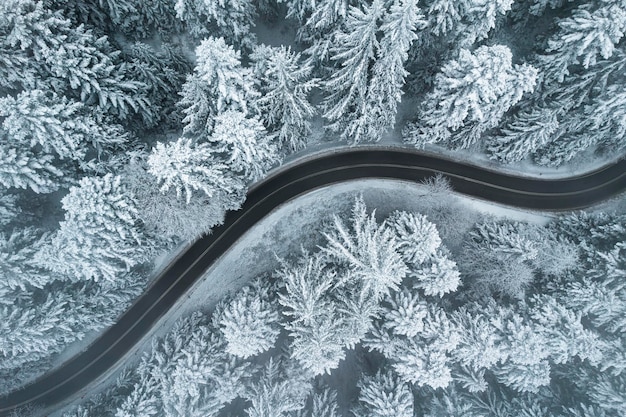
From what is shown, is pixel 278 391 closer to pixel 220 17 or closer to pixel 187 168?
pixel 187 168

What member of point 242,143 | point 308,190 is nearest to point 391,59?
point 242,143

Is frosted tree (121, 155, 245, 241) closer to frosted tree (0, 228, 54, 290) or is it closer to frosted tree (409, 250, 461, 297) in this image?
frosted tree (0, 228, 54, 290)

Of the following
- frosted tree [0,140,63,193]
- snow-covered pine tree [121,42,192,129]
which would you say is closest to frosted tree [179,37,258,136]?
snow-covered pine tree [121,42,192,129]

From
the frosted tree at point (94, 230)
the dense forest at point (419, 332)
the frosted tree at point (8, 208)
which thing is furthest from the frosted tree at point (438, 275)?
the frosted tree at point (8, 208)

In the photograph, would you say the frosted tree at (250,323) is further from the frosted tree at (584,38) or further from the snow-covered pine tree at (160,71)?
the frosted tree at (584,38)

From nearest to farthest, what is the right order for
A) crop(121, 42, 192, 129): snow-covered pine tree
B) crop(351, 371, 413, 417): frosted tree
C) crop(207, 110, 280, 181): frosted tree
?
crop(207, 110, 280, 181): frosted tree → crop(121, 42, 192, 129): snow-covered pine tree → crop(351, 371, 413, 417): frosted tree
